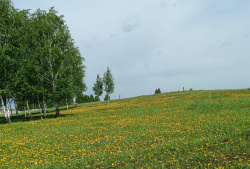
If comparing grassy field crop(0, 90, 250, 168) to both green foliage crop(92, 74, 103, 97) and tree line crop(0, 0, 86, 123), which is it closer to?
tree line crop(0, 0, 86, 123)

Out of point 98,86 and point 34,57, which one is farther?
point 98,86

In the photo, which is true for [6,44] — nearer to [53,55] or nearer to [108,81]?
[53,55]

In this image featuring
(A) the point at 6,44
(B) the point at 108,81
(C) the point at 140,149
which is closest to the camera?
(C) the point at 140,149

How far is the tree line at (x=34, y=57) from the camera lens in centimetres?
2709

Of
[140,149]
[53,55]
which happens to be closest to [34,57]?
[53,55]

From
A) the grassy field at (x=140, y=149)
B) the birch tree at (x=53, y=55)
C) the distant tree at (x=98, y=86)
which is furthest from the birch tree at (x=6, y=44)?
the distant tree at (x=98, y=86)

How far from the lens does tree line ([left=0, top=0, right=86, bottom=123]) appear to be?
27094mm

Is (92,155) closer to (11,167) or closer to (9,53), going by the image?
(11,167)

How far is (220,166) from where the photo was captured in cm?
799

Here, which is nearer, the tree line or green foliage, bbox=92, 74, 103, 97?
the tree line

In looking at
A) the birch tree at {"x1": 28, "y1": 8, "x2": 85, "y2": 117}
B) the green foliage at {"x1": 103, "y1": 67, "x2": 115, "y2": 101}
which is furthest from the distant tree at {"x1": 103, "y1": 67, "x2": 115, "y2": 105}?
the birch tree at {"x1": 28, "y1": 8, "x2": 85, "y2": 117}

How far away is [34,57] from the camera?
28.6m

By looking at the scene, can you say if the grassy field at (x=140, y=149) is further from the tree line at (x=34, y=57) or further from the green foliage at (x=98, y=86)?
the green foliage at (x=98, y=86)

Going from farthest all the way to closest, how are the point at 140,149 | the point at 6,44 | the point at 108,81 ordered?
the point at 108,81
the point at 6,44
the point at 140,149
